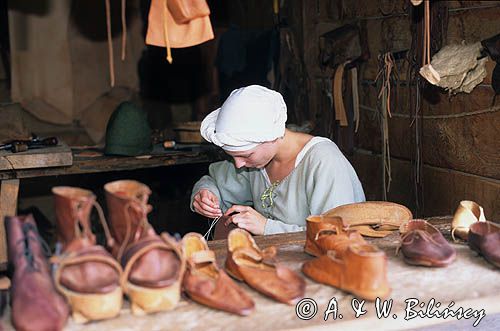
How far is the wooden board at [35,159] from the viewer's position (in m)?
5.01

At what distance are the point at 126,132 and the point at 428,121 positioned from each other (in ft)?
7.92

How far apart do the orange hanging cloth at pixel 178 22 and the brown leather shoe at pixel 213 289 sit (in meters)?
1.21

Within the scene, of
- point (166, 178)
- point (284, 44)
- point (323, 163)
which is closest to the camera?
point (323, 163)

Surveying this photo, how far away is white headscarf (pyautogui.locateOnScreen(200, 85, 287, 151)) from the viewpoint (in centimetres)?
329

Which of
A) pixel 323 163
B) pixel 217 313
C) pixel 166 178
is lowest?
pixel 166 178

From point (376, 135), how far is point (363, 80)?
426mm

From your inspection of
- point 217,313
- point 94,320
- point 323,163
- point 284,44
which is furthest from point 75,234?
point 284,44

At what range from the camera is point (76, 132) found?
804 centimetres

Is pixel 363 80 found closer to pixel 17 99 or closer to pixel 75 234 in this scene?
pixel 75 234

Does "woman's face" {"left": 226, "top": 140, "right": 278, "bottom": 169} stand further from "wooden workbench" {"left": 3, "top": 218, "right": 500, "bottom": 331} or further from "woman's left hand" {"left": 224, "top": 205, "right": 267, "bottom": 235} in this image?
"wooden workbench" {"left": 3, "top": 218, "right": 500, "bottom": 331}

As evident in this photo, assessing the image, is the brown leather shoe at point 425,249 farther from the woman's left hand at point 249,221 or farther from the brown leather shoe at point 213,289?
the woman's left hand at point 249,221

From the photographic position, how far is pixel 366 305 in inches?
93.6

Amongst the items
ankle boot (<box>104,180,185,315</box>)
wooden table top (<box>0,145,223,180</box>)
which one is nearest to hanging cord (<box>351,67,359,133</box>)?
wooden table top (<box>0,145,223,180</box>)

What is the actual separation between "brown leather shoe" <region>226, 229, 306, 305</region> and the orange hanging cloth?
3.62 feet
